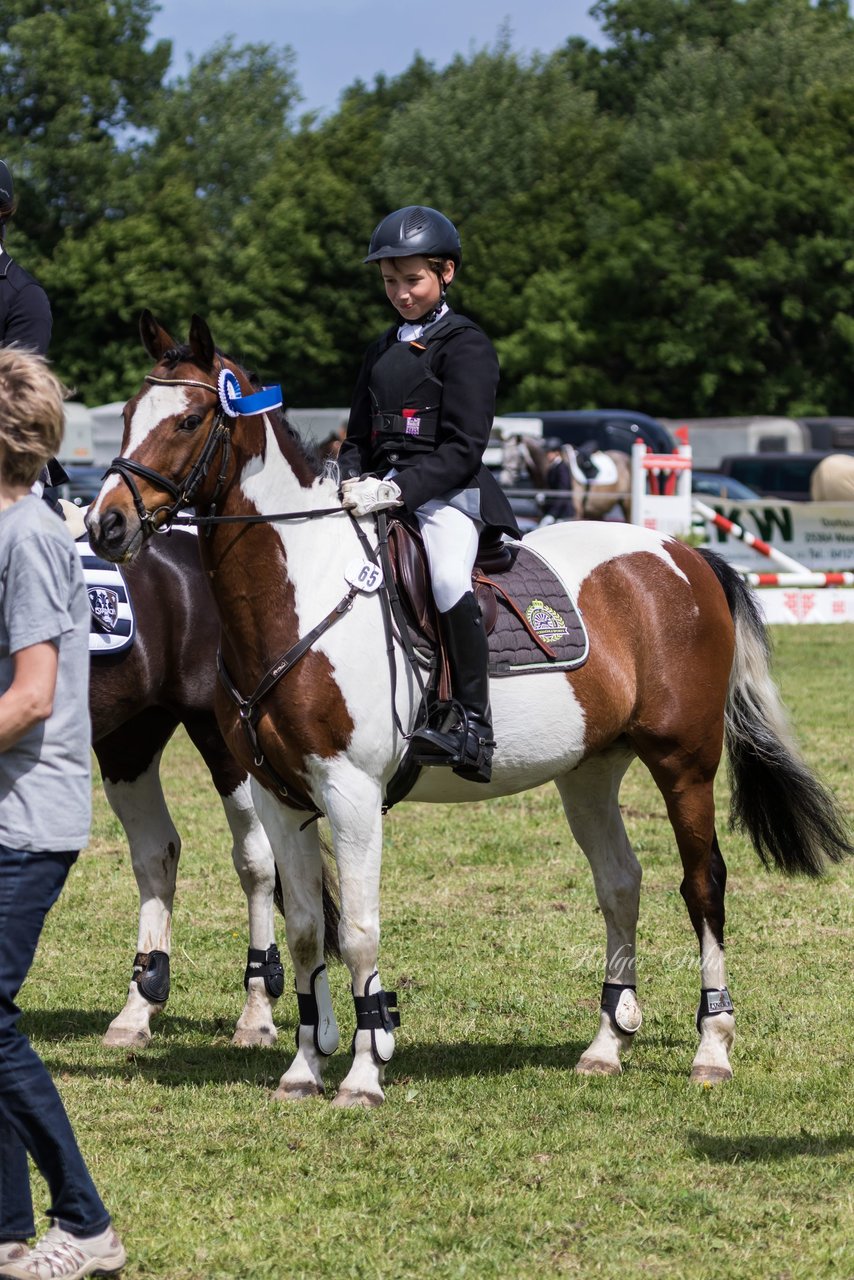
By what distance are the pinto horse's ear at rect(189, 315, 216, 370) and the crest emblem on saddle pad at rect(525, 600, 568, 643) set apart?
1.43m

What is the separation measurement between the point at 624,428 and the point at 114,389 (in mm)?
24687

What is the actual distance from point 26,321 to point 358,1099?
3.08 m

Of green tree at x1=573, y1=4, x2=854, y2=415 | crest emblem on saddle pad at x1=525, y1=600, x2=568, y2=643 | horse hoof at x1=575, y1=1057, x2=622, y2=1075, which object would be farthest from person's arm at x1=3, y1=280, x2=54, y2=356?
green tree at x1=573, y1=4, x2=854, y2=415

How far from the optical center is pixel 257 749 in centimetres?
561

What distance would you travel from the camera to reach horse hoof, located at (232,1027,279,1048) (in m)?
6.61

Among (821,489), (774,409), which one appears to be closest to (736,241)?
(774,409)

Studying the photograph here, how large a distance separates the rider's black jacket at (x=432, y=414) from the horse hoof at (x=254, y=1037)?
87.9 inches

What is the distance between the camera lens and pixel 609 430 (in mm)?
35750

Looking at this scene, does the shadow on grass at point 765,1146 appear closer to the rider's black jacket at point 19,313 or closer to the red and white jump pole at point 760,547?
the rider's black jacket at point 19,313

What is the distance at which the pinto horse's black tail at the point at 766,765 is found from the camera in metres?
6.64

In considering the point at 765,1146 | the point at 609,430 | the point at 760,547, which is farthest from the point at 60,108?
the point at 765,1146

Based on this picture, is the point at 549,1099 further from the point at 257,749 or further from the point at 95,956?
the point at 95,956

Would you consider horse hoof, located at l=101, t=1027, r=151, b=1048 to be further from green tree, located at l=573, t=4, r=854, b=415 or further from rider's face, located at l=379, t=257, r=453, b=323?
green tree, located at l=573, t=4, r=854, b=415

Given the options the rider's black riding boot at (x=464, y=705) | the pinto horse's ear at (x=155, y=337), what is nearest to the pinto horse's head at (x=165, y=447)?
the pinto horse's ear at (x=155, y=337)
